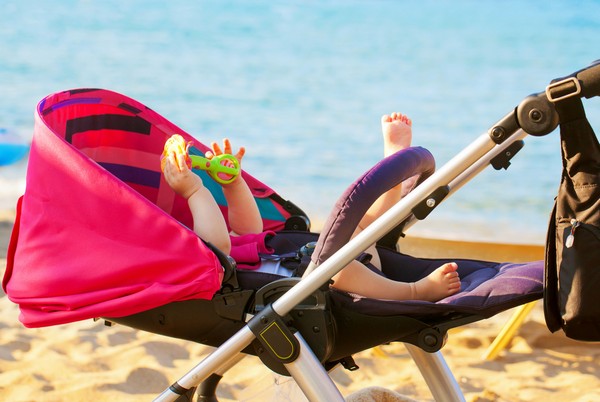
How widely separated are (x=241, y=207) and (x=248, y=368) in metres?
0.77

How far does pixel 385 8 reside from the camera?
1378cm

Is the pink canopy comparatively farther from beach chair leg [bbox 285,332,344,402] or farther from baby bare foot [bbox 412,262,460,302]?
baby bare foot [bbox 412,262,460,302]

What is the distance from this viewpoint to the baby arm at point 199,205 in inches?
78.5

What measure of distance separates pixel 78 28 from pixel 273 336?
1114 cm

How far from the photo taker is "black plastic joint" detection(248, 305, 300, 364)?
171cm

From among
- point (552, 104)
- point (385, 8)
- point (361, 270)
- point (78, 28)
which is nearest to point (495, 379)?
point (361, 270)

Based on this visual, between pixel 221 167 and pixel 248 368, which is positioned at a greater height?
pixel 221 167

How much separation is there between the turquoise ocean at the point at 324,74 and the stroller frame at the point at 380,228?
9.78 ft

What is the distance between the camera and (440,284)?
1.90 m

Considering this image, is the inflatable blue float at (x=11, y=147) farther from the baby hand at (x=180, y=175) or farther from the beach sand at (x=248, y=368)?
the baby hand at (x=180, y=175)

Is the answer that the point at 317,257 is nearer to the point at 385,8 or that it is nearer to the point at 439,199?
the point at 439,199

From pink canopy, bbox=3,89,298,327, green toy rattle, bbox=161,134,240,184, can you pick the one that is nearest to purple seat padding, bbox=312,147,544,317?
pink canopy, bbox=3,89,298,327

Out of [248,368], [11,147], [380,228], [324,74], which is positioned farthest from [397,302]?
[324,74]

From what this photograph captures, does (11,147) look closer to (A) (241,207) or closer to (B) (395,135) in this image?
(A) (241,207)
